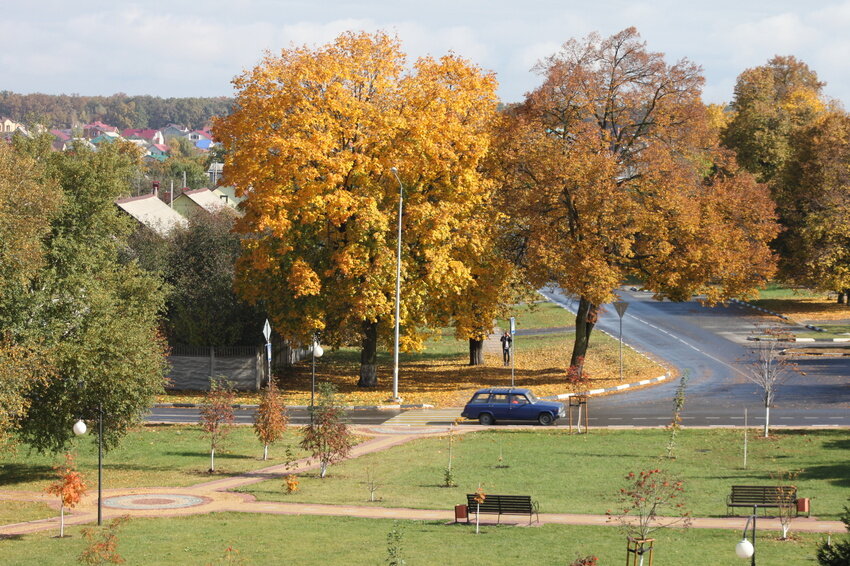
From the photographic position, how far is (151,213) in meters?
69.6

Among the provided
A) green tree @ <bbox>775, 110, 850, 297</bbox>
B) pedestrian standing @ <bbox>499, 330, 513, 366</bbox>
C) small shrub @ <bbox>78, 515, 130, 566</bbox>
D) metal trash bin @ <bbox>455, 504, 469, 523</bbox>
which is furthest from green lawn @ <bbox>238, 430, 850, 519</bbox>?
green tree @ <bbox>775, 110, 850, 297</bbox>

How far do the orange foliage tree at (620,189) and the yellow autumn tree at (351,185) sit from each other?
281 cm

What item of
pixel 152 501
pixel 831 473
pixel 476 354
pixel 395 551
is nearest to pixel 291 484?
pixel 152 501

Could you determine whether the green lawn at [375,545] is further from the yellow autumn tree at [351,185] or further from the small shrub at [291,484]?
the yellow autumn tree at [351,185]

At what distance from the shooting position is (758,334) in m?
57.7

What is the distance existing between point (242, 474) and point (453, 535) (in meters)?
10.4

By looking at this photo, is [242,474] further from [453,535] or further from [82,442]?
[453,535]

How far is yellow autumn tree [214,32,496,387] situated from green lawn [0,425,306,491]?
9.68 meters

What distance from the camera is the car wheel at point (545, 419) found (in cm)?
3806

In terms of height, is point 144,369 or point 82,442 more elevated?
point 144,369

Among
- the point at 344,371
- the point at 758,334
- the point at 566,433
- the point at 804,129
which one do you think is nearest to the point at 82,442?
the point at 566,433

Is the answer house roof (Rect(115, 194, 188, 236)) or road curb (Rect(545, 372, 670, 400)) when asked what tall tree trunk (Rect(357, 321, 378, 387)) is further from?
house roof (Rect(115, 194, 188, 236))

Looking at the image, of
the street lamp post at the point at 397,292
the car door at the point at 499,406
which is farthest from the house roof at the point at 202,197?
the car door at the point at 499,406

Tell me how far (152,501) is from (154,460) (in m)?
6.14
